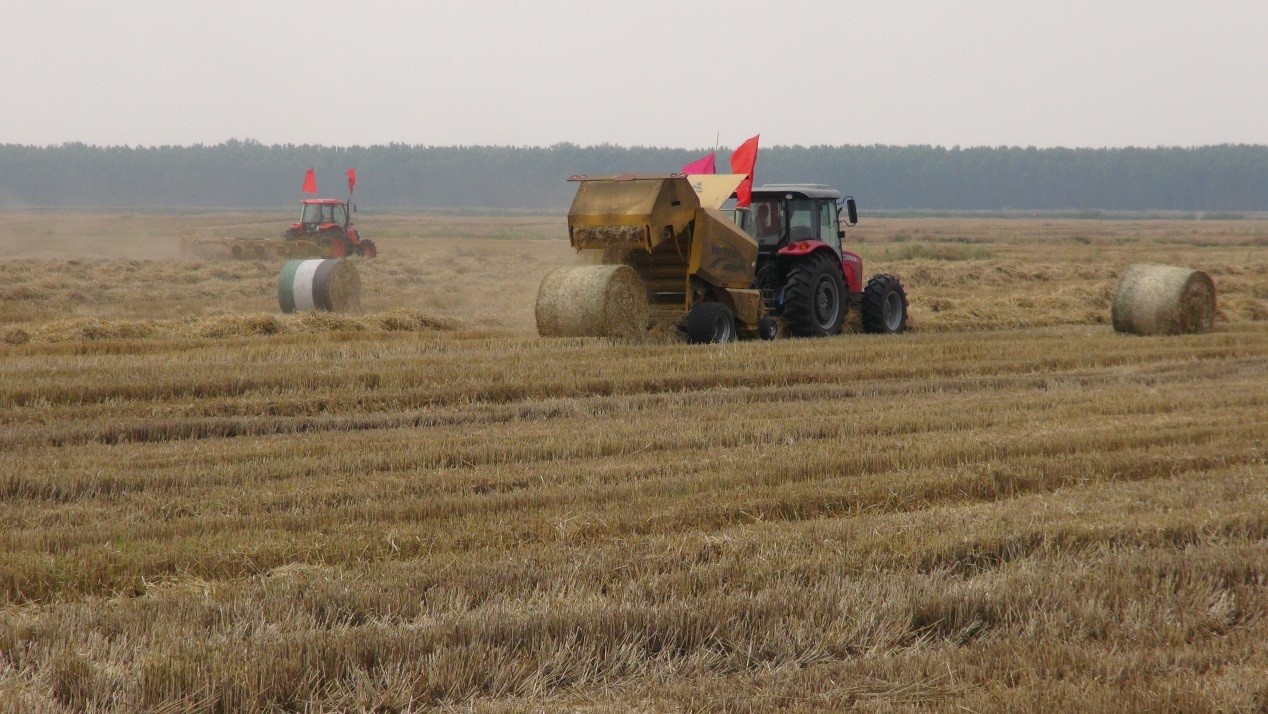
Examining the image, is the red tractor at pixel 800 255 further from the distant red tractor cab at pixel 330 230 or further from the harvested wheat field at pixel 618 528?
the distant red tractor cab at pixel 330 230

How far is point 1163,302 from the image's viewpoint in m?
15.8

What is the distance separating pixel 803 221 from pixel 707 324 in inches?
106

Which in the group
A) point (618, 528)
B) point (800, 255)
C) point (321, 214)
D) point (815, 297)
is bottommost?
point (618, 528)

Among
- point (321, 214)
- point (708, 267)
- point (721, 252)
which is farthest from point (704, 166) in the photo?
point (321, 214)

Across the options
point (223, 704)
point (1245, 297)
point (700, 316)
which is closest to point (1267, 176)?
point (1245, 297)

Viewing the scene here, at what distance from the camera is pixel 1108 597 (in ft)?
16.3

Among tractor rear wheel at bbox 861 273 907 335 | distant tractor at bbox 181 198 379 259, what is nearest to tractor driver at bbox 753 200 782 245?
tractor rear wheel at bbox 861 273 907 335

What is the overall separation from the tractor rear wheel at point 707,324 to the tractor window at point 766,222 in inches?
73.8

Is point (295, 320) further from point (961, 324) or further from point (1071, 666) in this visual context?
point (1071, 666)

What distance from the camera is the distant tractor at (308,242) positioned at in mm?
30750

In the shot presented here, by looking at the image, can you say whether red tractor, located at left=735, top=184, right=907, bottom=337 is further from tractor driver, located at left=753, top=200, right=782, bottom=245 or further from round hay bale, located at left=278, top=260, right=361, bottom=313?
round hay bale, located at left=278, top=260, right=361, bottom=313

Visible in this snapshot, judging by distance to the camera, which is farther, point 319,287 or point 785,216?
point 319,287

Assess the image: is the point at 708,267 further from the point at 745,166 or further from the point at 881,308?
the point at 881,308

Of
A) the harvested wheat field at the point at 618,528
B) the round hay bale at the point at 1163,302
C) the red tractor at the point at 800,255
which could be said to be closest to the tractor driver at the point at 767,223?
the red tractor at the point at 800,255
